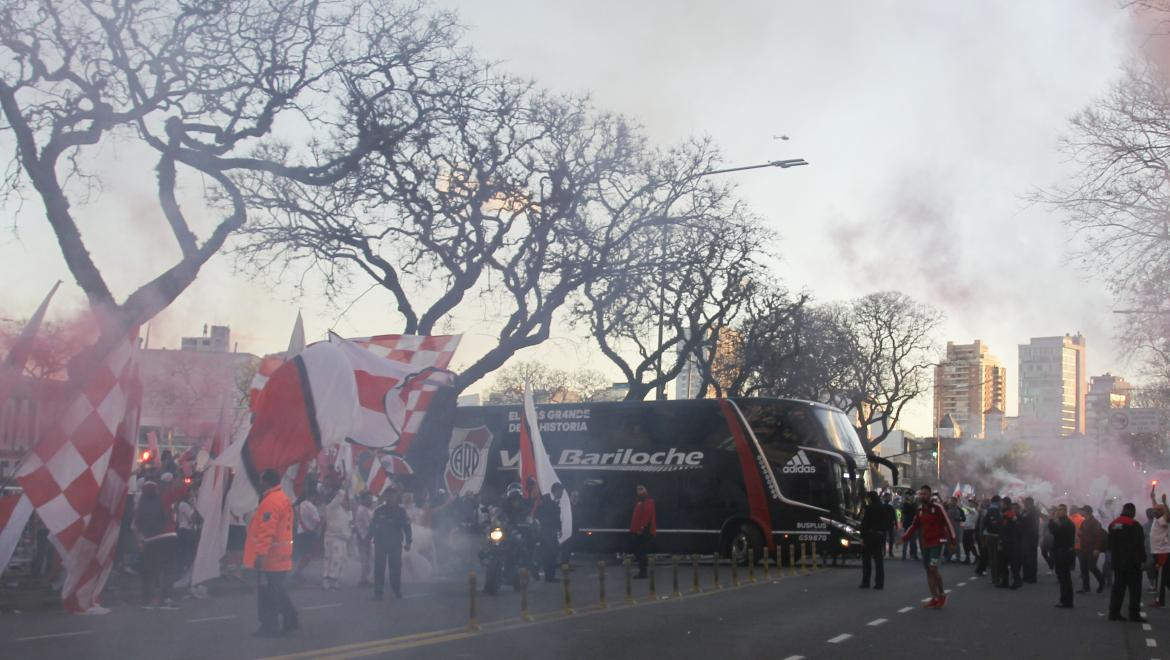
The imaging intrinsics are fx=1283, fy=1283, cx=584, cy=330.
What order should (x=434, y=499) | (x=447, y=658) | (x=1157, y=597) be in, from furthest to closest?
(x=434, y=499) < (x=1157, y=597) < (x=447, y=658)

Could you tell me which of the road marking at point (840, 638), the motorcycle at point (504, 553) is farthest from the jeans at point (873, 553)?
the road marking at point (840, 638)

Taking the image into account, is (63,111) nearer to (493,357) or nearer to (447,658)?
(447,658)

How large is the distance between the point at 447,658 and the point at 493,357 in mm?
20023

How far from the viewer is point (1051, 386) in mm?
60406

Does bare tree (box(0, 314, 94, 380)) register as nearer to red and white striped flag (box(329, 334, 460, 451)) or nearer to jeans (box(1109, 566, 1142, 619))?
red and white striped flag (box(329, 334, 460, 451))

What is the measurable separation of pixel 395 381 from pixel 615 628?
8.27 meters

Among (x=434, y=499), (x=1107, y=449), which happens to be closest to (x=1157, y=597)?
(x=434, y=499)

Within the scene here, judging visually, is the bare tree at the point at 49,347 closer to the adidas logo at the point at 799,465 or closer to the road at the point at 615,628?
the road at the point at 615,628

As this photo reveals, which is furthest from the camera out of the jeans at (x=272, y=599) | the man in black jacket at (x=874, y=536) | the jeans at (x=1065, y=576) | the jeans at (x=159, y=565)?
the man in black jacket at (x=874, y=536)

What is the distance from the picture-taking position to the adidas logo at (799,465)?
31391 mm

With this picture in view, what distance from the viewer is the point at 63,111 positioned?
19.2m

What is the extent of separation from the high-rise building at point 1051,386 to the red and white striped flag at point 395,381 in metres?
13.4

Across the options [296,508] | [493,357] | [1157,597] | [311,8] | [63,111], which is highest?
[311,8]

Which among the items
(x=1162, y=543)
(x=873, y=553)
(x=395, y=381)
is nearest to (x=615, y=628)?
(x=395, y=381)
